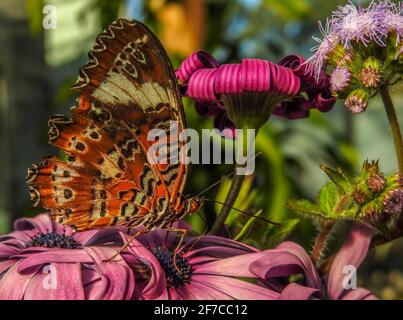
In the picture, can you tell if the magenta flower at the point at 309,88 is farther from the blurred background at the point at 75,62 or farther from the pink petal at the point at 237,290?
the blurred background at the point at 75,62

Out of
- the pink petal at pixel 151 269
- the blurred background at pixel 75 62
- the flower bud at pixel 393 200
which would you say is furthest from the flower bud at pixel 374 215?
the blurred background at pixel 75 62

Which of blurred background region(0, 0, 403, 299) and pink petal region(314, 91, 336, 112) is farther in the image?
blurred background region(0, 0, 403, 299)

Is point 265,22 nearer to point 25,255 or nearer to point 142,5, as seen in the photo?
point 142,5

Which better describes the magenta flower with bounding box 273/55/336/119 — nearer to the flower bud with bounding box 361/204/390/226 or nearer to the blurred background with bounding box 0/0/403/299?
the flower bud with bounding box 361/204/390/226

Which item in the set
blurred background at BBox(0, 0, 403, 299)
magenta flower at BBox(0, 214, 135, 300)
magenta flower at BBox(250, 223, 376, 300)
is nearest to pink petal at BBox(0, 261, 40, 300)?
magenta flower at BBox(0, 214, 135, 300)
